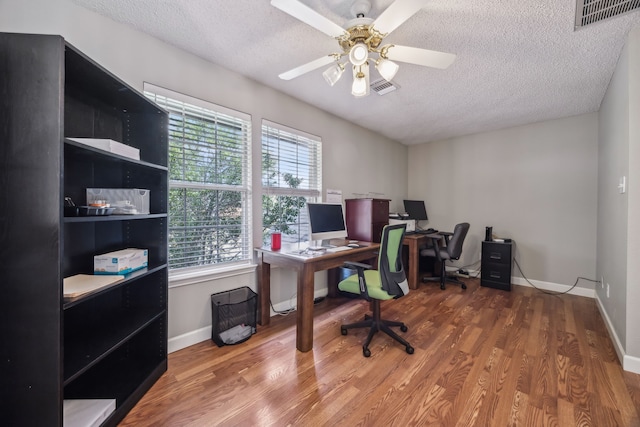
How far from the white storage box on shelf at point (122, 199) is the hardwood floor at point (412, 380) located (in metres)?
1.15

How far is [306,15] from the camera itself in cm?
133

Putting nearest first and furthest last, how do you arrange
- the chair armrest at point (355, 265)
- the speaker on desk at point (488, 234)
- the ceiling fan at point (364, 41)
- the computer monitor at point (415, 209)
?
1. the ceiling fan at point (364, 41)
2. the chair armrest at point (355, 265)
3. the speaker on desk at point (488, 234)
4. the computer monitor at point (415, 209)

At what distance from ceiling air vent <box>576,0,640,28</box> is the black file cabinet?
107 inches

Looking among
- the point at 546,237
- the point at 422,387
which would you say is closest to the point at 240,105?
the point at 422,387

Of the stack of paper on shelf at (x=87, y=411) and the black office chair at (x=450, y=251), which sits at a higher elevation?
the black office chair at (x=450, y=251)

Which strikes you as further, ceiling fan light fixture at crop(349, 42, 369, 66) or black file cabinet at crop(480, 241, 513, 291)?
black file cabinet at crop(480, 241, 513, 291)

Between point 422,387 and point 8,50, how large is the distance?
8.97 feet

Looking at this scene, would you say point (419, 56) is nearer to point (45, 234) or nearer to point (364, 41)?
point (364, 41)

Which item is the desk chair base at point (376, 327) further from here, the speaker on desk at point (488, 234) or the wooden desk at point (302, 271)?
the speaker on desk at point (488, 234)

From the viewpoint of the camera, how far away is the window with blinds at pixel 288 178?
2781mm

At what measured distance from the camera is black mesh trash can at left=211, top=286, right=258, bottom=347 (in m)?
2.19

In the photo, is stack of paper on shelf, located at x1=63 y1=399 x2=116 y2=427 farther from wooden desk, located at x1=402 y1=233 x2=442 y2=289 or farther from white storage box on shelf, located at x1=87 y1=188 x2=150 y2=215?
wooden desk, located at x1=402 y1=233 x2=442 y2=289

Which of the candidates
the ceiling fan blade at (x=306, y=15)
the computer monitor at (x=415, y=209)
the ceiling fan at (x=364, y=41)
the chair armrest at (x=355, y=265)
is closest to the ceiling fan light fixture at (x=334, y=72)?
the ceiling fan at (x=364, y=41)

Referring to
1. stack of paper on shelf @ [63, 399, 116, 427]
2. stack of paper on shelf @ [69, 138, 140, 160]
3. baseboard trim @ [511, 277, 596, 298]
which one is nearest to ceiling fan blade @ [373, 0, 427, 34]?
stack of paper on shelf @ [69, 138, 140, 160]
